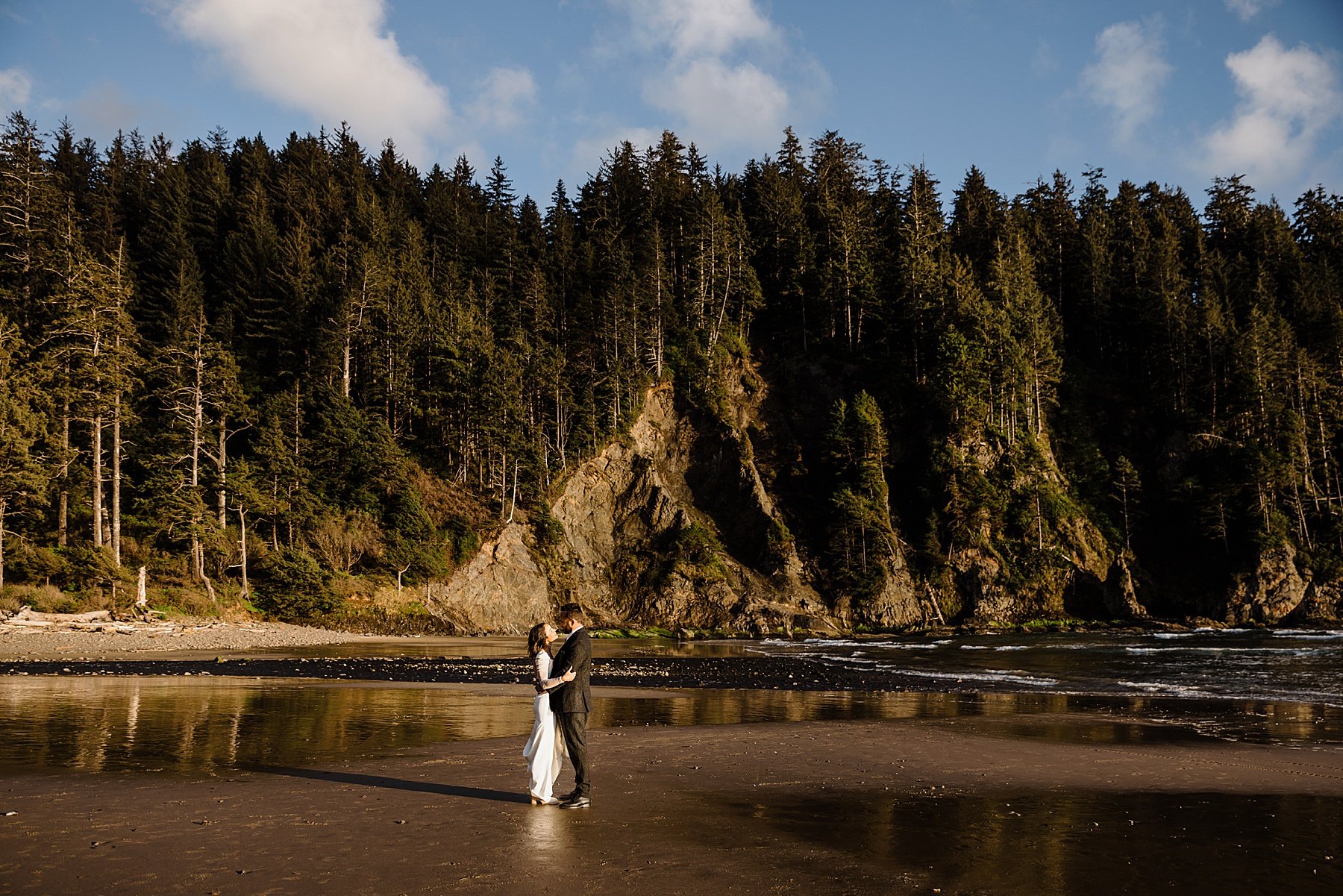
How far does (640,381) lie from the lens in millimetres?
69750

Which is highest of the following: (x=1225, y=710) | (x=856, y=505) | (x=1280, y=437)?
(x=1280, y=437)

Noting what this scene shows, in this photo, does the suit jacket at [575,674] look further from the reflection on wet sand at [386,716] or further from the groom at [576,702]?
the reflection on wet sand at [386,716]

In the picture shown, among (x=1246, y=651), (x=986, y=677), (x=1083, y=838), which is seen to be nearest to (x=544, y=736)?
(x=1083, y=838)

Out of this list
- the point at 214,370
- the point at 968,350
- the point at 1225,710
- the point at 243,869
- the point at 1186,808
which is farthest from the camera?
the point at 968,350

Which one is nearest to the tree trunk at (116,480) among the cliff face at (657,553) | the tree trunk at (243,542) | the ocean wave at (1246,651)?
the tree trunk at (243,542)

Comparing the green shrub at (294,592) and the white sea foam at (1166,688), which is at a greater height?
the green shrub at (294,592)

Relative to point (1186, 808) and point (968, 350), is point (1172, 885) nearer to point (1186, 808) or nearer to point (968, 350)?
point (1186, 808)

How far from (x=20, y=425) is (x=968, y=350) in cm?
6449

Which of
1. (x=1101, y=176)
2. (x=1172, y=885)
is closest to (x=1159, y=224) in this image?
(x=1101, y=176)

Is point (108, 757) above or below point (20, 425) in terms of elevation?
below

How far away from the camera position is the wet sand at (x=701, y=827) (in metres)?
6.59

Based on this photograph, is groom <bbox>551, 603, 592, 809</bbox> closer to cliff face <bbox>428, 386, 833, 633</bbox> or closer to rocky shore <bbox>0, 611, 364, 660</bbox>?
rocky shore <bbox>0, 611, 364, 660</bbox>

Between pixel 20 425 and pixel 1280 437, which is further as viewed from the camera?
pixel 1280 437

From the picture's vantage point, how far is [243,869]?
21.6 ft
